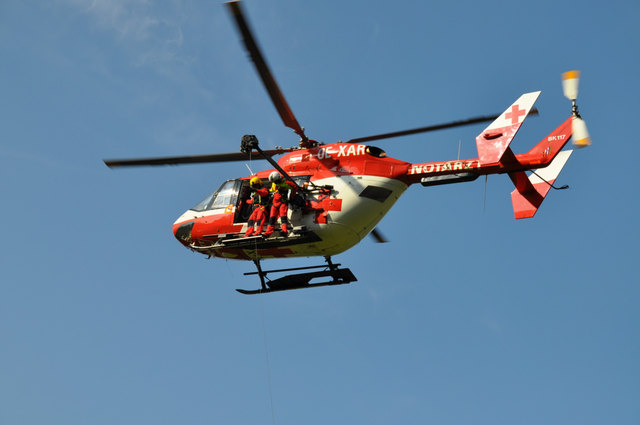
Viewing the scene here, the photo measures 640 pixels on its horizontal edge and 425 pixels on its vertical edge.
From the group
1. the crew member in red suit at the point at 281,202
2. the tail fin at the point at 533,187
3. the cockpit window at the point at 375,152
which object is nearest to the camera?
the tail fin at the point at 533,187

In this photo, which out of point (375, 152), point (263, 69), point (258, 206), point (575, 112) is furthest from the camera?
point (258, 206)

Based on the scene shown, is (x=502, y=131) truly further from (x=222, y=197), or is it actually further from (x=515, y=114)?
(x=222, y=197)

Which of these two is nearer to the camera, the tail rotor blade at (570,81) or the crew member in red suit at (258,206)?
the tail rotor blade at (570,81)

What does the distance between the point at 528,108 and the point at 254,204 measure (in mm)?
6611

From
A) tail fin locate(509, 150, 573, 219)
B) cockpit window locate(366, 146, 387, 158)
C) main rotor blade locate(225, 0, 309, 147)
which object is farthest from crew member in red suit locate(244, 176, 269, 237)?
tail fin locate(509, 150, 573, 219)

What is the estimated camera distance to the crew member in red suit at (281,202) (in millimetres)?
15125

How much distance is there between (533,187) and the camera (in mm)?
14859

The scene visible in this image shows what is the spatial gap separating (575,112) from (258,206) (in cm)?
728

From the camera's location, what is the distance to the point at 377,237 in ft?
58.3

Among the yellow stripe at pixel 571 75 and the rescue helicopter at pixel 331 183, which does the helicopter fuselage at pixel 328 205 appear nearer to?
the rescue helicopter at pixel 331 183

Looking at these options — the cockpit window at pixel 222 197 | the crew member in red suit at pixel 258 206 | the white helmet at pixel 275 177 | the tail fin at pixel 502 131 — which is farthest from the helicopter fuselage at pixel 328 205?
the tail fin at pixel 502 131

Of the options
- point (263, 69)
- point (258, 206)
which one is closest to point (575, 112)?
point (263, 69)

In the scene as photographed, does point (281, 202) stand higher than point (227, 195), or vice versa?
point (227, 195)

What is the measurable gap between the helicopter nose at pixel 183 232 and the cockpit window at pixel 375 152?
4.98 m
